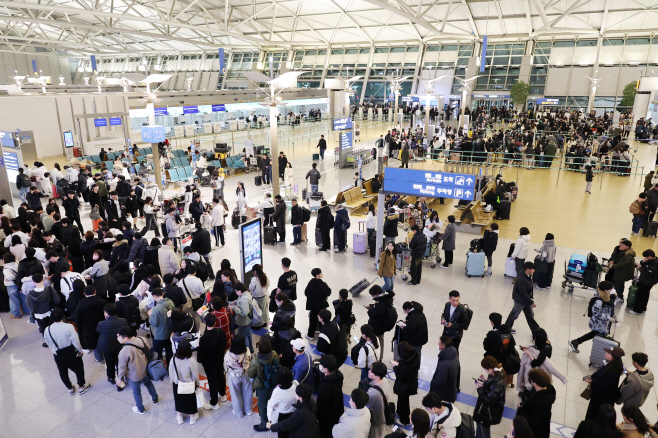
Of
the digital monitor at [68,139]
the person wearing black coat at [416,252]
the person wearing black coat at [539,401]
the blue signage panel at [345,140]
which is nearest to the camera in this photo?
the person wearing black coat at [539,401]

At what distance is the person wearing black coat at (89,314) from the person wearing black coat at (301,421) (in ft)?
11.4

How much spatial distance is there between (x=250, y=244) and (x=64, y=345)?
132 inches

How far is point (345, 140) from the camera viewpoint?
2269 centimetres

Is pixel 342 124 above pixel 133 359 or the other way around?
above

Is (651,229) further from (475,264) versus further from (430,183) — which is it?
(430,183)

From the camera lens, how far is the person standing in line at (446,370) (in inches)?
196

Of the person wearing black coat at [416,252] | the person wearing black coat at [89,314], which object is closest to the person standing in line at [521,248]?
the person wearing black coat at [416,252]

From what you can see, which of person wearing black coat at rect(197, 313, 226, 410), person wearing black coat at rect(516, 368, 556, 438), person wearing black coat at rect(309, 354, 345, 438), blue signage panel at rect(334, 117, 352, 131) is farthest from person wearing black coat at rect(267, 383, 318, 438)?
blue signage panel at rect(334, 117, 352, 131)

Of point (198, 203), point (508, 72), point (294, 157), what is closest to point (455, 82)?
point (508, 72)

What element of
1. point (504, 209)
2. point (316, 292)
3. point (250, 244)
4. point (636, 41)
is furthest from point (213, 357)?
point (636, 41)

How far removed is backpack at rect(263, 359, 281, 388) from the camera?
489cm

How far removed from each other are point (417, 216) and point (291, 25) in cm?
4279

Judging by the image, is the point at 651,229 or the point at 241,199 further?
the point at 241,199

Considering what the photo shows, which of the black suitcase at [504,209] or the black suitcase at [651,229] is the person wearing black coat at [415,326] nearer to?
the black suitcase at [504,209]
